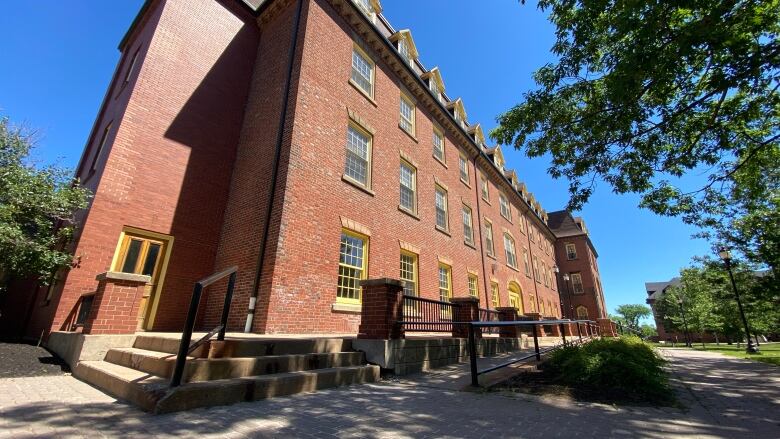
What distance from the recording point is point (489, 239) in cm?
1966

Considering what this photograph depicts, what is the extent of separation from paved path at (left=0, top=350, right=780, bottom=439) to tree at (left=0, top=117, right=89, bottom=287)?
3.82 metres

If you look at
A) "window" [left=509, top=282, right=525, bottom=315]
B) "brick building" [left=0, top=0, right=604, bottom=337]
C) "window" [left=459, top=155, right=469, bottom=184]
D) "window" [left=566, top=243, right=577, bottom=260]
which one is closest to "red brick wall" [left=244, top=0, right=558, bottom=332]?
"brick building" [left=0, top=0, right=604, bottom=337]

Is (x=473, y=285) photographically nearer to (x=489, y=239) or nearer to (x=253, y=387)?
(x=489, y=239)

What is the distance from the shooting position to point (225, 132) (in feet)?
34.9

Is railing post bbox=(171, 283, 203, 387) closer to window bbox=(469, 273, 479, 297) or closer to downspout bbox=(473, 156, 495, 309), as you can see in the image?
window bbox=(469, 273, 479, 297)

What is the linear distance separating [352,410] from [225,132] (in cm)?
972

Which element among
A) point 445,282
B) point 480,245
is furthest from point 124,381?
point 480,245

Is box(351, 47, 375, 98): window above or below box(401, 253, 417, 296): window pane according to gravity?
above

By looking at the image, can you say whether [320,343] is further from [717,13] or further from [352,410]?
[717,13]

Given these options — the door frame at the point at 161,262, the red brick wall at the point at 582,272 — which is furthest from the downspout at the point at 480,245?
the red brick wall at the point at 582,272

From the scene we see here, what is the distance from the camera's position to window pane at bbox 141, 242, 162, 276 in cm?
850

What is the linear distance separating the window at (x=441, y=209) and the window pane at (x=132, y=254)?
406 inches

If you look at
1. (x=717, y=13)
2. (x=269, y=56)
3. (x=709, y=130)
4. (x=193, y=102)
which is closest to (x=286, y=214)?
(x=193, y=102)

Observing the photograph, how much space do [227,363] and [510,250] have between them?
21200 mm
